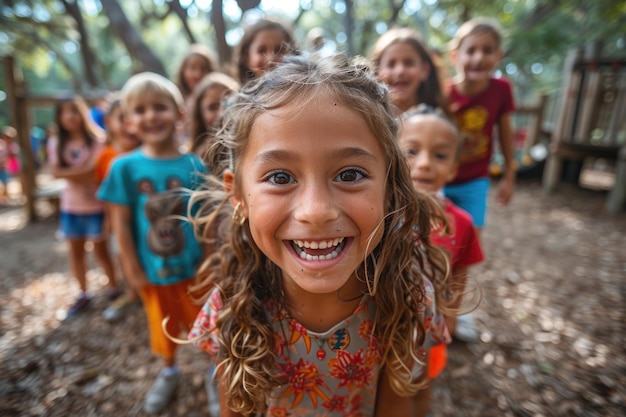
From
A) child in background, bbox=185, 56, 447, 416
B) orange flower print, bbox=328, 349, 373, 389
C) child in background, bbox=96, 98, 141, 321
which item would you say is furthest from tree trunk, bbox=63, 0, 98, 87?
orange flower print, bbox=328, 349, 373, 389

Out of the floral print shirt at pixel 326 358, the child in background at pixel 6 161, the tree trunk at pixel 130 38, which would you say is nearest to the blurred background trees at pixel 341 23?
the tree trunk at pixel 130 38

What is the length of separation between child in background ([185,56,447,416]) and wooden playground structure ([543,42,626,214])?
21.7 ft

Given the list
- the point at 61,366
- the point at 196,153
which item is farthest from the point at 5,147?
the point at 196,153

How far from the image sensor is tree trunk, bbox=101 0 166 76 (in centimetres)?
492

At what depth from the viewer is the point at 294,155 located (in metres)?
0.90

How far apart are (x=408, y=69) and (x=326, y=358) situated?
6.03 ft

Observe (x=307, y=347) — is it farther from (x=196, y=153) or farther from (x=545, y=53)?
(x=545, y=53)

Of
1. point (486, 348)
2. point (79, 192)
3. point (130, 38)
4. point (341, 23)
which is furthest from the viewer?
Result: point (341, 23)

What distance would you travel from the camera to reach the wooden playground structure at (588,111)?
6008 mm

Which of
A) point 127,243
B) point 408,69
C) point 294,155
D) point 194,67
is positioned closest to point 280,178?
point 294,155

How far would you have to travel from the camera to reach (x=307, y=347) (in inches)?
46.3

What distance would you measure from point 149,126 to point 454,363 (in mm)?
2452

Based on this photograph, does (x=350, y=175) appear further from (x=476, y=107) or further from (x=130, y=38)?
(x=130, y=38)

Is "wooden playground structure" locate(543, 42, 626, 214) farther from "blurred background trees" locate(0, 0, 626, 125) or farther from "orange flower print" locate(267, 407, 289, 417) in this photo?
"orange flower print" locate(267, 407, 289, 417)
